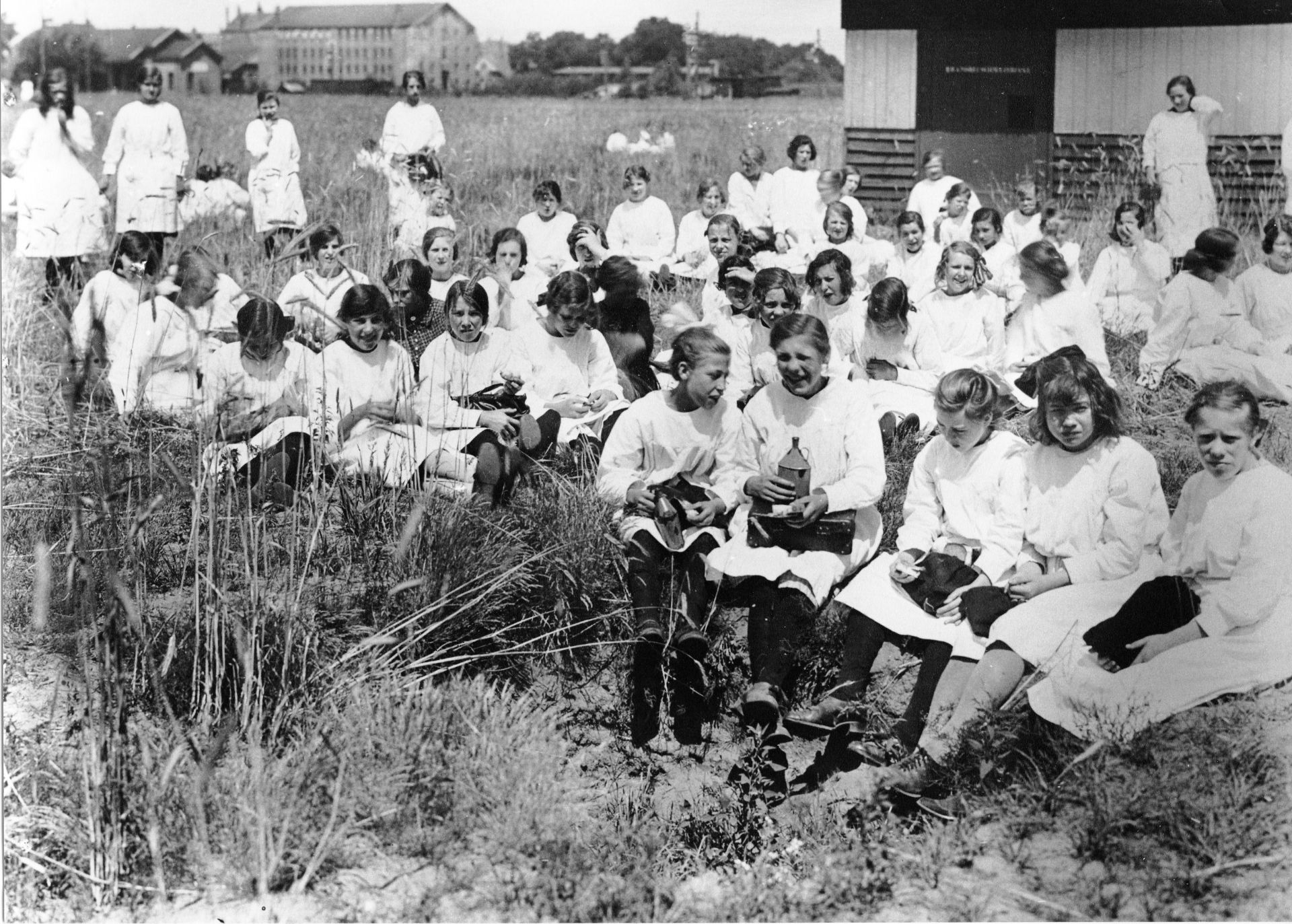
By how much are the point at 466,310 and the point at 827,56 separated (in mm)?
5129

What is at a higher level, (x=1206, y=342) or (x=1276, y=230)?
(x=1276, y=230)

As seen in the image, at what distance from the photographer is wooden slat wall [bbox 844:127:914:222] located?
1249 centimetres

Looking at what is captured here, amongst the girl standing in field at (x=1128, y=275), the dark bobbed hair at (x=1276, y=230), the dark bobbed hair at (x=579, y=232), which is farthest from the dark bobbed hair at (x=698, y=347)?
the dark bobbed hair at (x=579, y=232)

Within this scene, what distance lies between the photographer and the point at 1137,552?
4.44 metres

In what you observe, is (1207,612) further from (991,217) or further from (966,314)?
(991,217)

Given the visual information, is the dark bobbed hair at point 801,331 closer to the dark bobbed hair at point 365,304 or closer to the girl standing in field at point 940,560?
the girl standing in field at point 940,560

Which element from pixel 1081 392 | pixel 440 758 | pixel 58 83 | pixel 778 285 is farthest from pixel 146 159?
pixel 1081 392

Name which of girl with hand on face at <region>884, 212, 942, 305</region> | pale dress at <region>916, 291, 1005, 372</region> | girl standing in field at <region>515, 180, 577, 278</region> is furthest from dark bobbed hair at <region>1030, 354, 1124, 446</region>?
girl standing in field at <region>515, 180, 577, 278</region>

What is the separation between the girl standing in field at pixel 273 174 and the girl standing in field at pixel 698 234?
97.5 inches

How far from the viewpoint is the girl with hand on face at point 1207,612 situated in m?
4.16

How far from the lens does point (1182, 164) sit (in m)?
8.77

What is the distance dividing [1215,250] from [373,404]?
13.3 ft

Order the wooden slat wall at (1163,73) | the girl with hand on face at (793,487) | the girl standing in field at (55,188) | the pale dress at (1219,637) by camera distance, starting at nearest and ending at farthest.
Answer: the pale dress at (1219,637), the girl with hand on face at (793,487), the wooden slat wall at (1163,73), the girl standing in field at (55,188)

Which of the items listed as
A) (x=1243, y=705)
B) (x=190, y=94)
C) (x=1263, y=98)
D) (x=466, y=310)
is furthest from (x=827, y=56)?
(x=1243, y=705)
